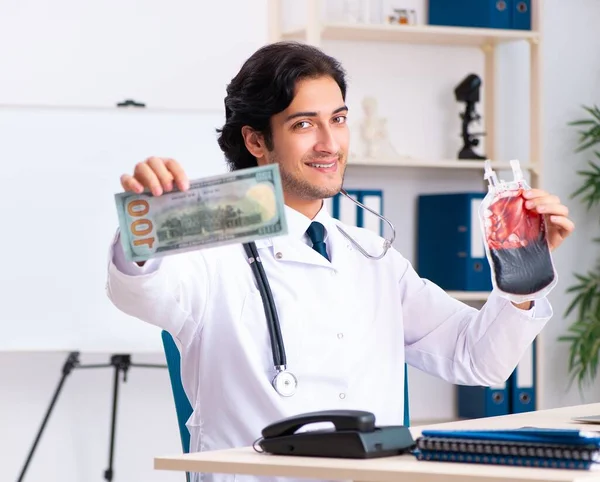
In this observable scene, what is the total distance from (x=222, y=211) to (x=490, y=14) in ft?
8.53

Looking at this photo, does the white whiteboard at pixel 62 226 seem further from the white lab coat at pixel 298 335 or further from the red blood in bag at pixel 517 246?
the red blood in bag at pixel 517 246

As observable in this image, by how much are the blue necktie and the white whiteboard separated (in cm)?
144

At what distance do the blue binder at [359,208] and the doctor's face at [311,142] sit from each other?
1482mm

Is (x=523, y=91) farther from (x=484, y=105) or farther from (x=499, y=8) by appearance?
(x=499, y=8)

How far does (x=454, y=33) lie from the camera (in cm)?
366

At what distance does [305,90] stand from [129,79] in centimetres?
174

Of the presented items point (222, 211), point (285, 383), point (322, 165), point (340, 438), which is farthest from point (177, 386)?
point (340, 438)

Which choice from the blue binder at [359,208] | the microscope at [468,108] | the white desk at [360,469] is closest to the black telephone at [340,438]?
the white desk at [360,469]

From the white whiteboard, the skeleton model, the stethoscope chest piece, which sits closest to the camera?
the stethoscope chest piece

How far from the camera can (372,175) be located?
3848 millimetres

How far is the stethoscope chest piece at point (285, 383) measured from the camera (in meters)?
1.80

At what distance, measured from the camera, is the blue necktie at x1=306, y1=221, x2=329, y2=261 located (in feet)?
6.56

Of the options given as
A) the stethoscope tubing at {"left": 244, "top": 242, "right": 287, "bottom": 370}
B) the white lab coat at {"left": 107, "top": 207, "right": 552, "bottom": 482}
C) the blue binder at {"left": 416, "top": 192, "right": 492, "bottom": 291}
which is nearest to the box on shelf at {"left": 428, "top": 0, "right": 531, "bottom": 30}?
the blue binder at {"left": 416, "top": 192, "right": 492, "bottom": 291}

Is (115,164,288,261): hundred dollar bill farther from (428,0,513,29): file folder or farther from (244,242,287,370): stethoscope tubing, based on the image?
(428,0,513,29): file folder
